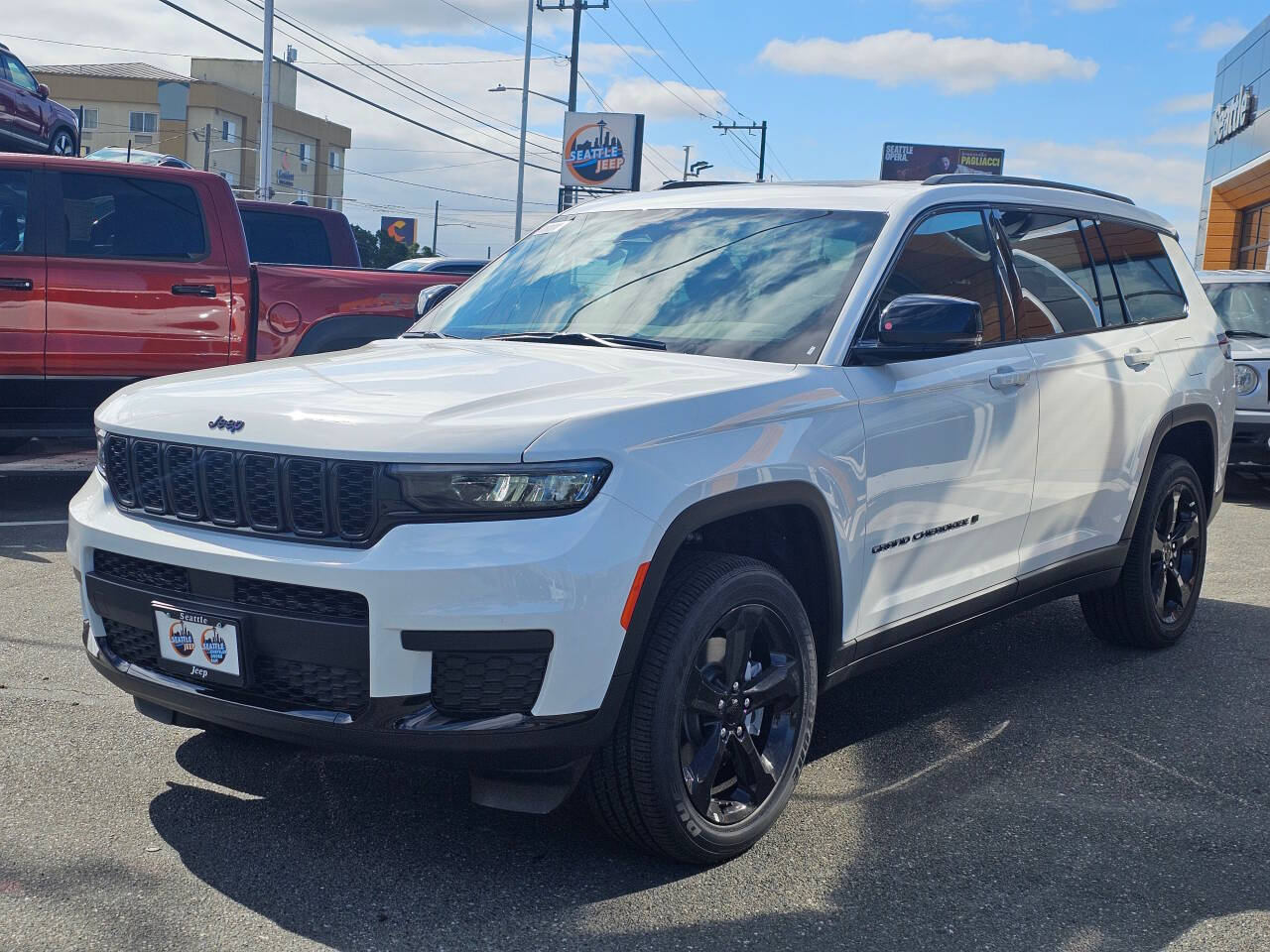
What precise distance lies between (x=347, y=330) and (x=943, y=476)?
232 inches

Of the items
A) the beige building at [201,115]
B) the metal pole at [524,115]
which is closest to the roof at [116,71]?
the beige building at [201,115]

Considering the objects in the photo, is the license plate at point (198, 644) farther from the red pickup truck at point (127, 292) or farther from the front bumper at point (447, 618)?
the red pickup truck at point (127, 292)

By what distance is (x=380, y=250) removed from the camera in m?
58.5

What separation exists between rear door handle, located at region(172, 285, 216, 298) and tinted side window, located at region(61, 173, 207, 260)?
0.68 ft

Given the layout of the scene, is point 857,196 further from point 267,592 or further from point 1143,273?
point 267,592

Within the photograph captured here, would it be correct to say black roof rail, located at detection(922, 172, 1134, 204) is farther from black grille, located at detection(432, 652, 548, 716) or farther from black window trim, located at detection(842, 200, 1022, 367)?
black grille, located at detection(432, 652, 548, 716)

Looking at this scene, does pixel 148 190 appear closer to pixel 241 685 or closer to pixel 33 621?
pixel 33 621

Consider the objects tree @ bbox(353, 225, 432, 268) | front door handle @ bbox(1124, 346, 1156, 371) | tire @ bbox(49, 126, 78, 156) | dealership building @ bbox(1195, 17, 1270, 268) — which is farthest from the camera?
tree @ bbox(353, 225, 432, 268)

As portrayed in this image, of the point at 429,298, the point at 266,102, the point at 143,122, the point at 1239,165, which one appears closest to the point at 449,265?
the point at 429,298

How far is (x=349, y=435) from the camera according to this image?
125 inches

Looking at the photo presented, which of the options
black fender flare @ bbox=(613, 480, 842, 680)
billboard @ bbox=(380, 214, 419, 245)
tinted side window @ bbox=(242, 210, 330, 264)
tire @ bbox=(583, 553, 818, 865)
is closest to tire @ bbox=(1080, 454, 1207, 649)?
black fender flare @ bbox=(613, 480, 842, 680)

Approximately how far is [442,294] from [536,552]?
290 centimetres

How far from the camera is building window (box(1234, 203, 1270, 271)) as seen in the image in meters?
37.2

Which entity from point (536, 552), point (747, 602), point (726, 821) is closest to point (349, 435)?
point (536, 552)
